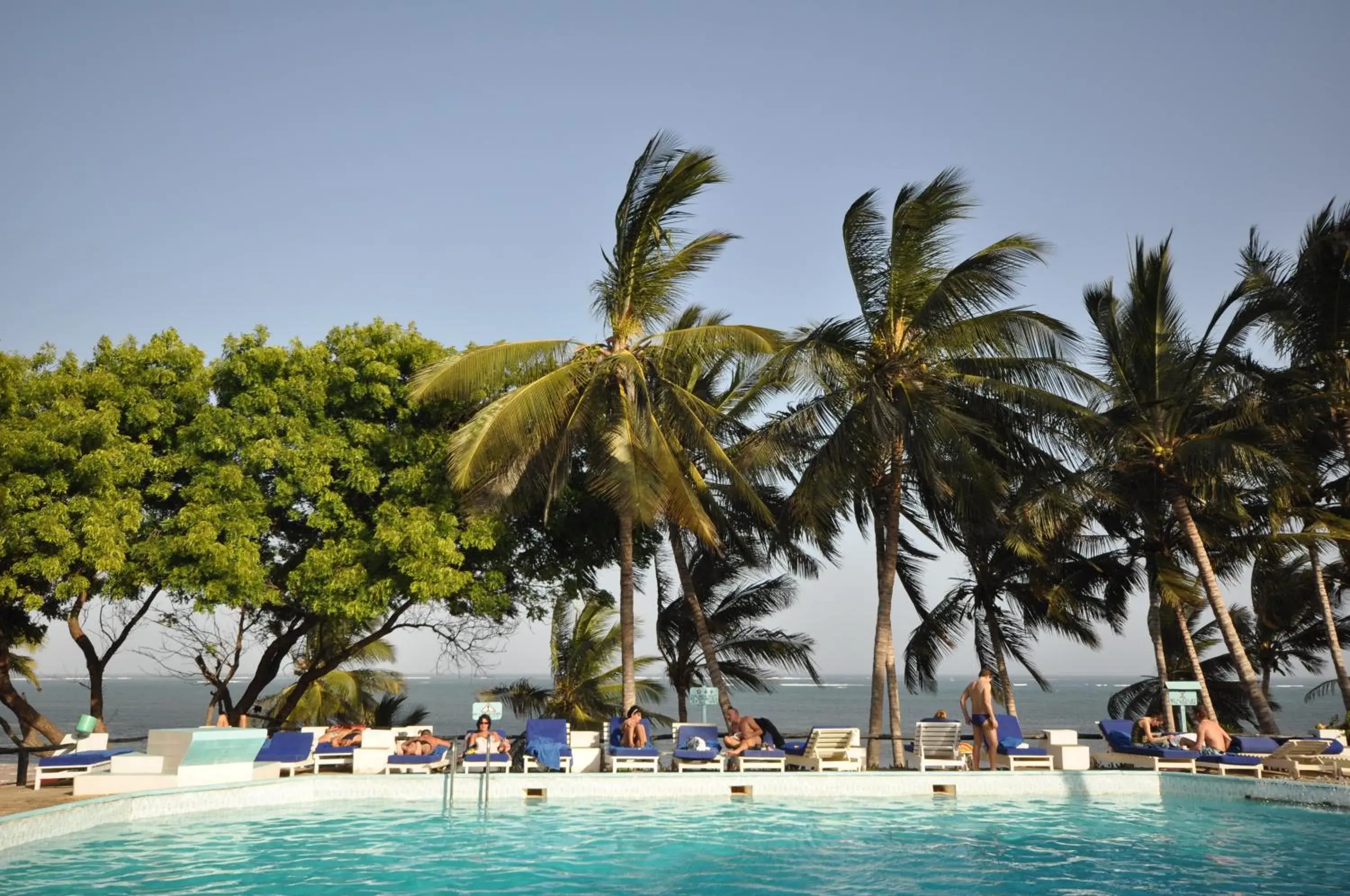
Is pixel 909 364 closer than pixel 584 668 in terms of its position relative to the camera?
Yes

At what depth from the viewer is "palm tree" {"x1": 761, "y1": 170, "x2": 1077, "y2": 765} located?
17500 mm

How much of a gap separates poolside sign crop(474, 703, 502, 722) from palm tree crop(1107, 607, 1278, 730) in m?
18.3

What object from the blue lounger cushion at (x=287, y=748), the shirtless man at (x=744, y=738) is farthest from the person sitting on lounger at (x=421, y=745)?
the shirtless man at (x=744, y=738)

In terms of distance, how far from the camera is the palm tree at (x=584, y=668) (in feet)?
85.0

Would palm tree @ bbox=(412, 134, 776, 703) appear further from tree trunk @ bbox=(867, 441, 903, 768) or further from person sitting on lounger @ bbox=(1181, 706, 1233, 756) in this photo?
person sitting on lounger @ bbox=(1181, 706, 1233, 756)

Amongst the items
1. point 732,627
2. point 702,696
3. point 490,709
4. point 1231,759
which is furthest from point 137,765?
point 1231,759

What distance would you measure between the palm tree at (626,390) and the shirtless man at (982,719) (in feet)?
15.6

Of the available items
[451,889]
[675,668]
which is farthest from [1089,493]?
[451,889]

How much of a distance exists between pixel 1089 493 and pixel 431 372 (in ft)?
38.9

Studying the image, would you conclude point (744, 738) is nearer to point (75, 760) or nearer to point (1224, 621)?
point (1224, 621)

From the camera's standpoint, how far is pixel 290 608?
21281 mm

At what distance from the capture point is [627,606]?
18.2m

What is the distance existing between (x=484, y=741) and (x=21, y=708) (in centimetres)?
1044

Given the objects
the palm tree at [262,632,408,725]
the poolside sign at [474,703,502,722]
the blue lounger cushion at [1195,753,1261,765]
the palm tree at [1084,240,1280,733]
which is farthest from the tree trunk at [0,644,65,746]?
the palm tree at [1084,240,1280,733]
